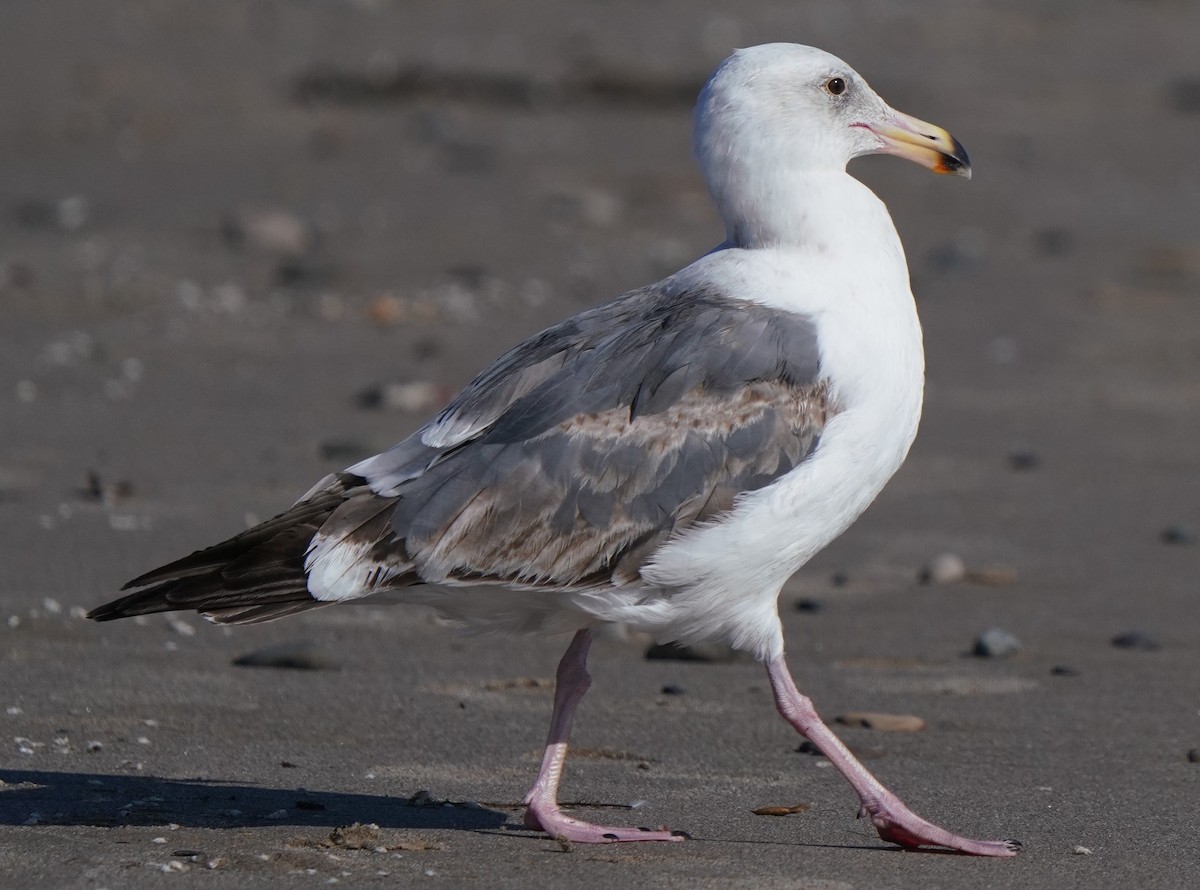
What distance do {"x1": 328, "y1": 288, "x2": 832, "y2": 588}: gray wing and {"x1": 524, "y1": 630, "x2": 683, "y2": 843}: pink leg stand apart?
0.44m

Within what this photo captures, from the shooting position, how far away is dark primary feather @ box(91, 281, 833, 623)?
4477 millimetres

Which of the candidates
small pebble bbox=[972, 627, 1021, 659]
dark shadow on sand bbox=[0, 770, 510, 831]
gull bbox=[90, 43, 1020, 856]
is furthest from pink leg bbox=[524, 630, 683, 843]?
small pebble bbox=[972, 627, 1021, 659]

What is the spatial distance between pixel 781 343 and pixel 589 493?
0.59m

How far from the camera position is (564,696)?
484cm

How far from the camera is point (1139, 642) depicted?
6332 millimetres

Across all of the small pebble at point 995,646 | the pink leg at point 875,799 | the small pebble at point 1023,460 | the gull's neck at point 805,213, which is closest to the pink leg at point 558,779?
the pink leg at point 875,799

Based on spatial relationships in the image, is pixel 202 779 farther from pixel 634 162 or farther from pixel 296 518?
pixel 634 162

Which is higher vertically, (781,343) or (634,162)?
(634,162)

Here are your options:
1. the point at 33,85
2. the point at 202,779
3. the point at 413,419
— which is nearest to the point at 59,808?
the point at 202,779

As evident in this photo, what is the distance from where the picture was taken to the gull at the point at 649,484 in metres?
4.48

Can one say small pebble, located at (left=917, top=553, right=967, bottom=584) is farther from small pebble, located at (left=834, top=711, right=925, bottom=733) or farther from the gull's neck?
the gull's neck

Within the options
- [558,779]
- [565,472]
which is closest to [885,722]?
[558,779]

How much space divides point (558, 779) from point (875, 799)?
765 mm

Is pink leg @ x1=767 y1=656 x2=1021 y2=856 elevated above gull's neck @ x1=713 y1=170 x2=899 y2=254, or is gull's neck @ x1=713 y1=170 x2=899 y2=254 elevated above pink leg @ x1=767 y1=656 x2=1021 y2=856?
gull's neck @ x1=713 y1=170 x2=899 y2=254
